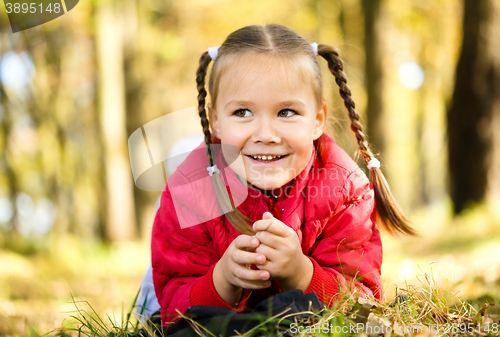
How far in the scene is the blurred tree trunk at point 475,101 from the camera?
5891mm

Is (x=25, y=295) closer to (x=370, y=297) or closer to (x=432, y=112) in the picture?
(x=370, y=297)

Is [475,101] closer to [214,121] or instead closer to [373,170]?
[373,170]

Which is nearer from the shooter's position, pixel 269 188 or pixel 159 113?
pixel 269 188

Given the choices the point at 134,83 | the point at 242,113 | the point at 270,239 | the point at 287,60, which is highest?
the point at 134,83

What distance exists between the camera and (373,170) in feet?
7.48

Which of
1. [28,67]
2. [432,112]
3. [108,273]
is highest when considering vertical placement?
[28,67]

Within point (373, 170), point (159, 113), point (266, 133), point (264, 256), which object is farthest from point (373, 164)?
point (159, 113)

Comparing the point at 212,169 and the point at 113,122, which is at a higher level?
the point at 113,122

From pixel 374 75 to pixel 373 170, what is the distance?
209 inches

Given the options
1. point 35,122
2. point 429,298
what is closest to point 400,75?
point 35,122

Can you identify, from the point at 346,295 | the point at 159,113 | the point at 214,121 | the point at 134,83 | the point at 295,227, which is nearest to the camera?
the point at 346,295

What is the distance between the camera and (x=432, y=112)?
14766mm

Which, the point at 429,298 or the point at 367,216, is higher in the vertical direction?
the point at 367,216

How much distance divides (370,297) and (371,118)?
5.67m
